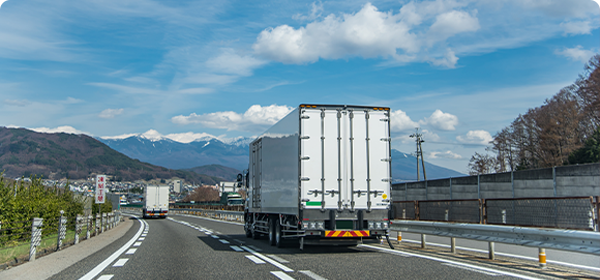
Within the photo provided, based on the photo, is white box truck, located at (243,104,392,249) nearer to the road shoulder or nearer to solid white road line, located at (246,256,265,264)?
solid white road line, located at (246,256,265,264)

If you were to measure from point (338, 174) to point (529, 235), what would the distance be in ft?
15.2

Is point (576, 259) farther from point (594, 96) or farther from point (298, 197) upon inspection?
point (594, 96)

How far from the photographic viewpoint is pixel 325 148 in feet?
40.2

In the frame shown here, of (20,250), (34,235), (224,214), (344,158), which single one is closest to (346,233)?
(344,158)

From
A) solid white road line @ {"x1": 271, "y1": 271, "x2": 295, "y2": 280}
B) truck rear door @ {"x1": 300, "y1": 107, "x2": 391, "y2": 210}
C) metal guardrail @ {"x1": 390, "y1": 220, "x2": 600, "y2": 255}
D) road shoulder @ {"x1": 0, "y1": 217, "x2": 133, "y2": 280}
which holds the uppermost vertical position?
truck rear door @ {"x1": 300, "y1": 107, "x2": 391, "y2": 210}

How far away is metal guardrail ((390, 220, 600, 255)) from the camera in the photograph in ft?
25.5

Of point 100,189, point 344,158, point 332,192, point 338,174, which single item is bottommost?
point 332,192

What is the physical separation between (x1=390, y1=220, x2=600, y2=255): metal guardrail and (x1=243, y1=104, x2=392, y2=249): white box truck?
5.11ft

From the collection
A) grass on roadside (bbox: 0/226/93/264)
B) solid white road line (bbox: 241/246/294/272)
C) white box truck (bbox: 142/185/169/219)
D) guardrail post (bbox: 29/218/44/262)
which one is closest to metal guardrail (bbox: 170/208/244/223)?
white box truck (bbox: 142/185/169/219)

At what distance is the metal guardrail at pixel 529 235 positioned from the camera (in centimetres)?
777

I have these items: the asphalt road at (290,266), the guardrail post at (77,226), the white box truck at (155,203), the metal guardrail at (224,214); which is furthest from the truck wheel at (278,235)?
the white box truck at (155,203)

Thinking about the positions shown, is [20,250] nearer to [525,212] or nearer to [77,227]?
[77,227]

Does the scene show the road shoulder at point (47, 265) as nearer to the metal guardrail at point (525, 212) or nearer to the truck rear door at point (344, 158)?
the truck rear door at point (344, 158)

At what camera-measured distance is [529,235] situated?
919cm
